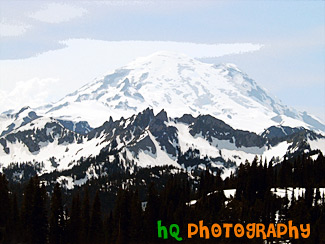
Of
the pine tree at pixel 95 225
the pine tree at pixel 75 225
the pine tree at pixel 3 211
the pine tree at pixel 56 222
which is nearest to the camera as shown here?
the pine tree at pixel 3 211

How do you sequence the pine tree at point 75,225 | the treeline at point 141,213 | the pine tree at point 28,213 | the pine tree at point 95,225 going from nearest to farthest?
1. the pine tree at point 28,213
2. the treeline at point 141,213
3. the pine tree at point 75,225
4. the pine tree at point 95,225

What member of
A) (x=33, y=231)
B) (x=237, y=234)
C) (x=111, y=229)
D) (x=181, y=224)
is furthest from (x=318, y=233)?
(x=33, y=231)

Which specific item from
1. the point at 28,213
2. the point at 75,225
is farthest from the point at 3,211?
the point at 75,225

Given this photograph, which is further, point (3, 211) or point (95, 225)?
point (95, 225)

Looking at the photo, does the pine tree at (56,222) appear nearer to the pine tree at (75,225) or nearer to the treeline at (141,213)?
the treeline at (141,213)

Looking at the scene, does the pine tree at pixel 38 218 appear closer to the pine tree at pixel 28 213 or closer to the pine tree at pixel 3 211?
the pine tree at pixel 28 213

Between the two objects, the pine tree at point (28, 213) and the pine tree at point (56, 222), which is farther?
the pine tree at point (56, 222)

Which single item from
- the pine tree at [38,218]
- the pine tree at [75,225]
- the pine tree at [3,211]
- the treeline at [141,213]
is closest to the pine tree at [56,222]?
the treeline at [141,213]

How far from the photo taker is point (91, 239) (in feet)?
488

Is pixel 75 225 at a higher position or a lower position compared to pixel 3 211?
lower

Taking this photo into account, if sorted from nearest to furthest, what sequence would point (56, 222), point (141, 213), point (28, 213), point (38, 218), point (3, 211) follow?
point (3, 211) → point (38, 218) → point (28, 213) → point (56, 222) → point (141, 213)

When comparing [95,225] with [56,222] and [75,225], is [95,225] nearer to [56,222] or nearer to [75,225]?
[75,225]

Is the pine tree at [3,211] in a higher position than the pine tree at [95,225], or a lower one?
higher

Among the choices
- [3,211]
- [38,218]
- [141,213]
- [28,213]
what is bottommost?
[141,213]
